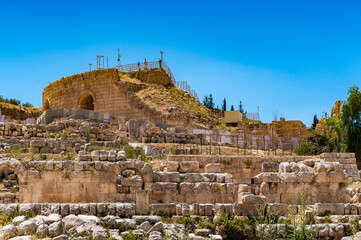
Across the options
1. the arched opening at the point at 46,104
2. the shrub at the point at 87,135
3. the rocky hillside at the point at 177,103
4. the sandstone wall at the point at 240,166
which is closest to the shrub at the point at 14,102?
the arched opening at the point at 46,104

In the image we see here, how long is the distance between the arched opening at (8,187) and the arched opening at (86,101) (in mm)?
21943

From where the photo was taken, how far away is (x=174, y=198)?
39.4ft

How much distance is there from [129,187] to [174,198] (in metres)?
1.31

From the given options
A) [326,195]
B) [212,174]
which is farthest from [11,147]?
[326,195]

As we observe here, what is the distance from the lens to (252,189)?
12.8m

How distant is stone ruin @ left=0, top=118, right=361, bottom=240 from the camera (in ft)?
30.2

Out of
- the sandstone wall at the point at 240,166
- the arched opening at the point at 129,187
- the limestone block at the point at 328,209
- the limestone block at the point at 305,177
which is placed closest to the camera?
the limestone block at the point at 328,209

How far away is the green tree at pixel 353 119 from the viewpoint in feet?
77.3

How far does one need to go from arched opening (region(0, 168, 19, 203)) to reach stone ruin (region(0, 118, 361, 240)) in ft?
0.11

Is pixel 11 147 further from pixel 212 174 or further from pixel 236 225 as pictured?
pixel 236 225

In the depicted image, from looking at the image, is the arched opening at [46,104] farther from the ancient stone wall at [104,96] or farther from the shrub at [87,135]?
the shrub at [87,135]

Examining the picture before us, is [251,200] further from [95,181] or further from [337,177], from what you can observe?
[95,181]

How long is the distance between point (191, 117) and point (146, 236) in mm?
22365

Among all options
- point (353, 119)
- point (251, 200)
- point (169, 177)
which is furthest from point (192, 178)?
point (353, 119)
